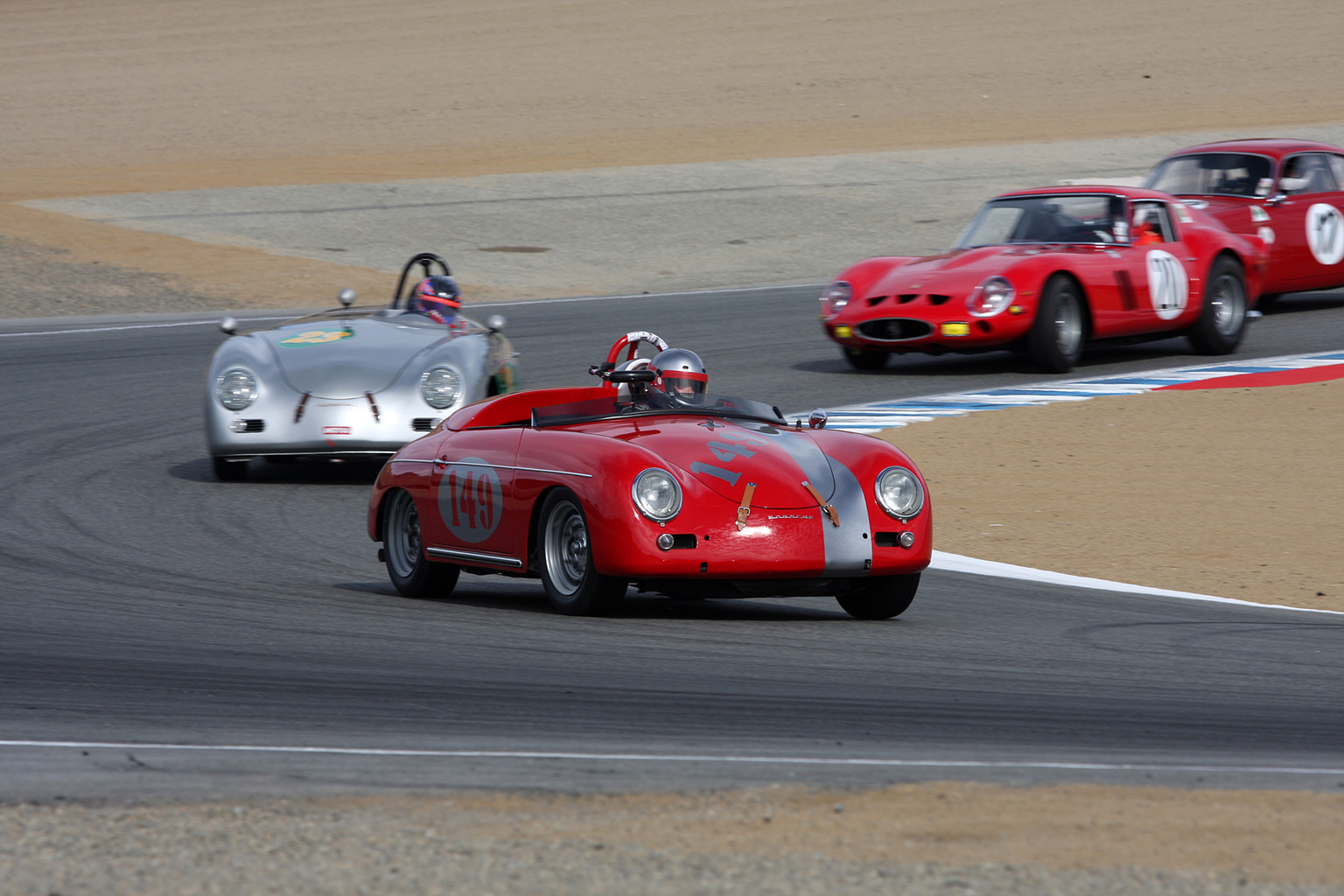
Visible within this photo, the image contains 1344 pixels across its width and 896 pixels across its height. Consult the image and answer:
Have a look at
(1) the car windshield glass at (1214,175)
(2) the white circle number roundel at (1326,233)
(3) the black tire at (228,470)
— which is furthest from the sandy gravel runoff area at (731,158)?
(1) the car windshield glass at (1214,175)

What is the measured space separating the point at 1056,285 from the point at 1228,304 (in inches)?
86.6

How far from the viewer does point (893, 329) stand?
1458cm

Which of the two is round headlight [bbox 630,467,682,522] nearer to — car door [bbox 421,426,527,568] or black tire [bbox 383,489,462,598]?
car door [bbox 421,426,527,568]

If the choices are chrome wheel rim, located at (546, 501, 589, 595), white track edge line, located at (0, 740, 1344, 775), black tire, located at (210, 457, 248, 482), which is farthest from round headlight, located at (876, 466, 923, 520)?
black tire, located at (210, 457, 248, 482)

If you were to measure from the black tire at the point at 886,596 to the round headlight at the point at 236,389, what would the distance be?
16.0 feet

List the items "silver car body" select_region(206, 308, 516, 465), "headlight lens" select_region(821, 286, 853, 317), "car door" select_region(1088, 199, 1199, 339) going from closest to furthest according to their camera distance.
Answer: "silver car body" select_region(206, 308, 516, 465) → "car door" select_region(1088, 199, 1199, 339) → "headlight lens" select_region(821, 286, 853, 317)

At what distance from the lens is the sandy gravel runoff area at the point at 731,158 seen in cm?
391

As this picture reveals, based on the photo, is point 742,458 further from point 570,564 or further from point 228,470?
point 228,470

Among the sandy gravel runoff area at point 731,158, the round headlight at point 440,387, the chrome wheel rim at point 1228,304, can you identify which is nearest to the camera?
the sandy gravel runoff area at point 731,158

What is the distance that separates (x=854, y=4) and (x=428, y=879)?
58475 millimetres

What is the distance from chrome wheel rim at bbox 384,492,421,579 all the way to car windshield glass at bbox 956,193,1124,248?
818cm

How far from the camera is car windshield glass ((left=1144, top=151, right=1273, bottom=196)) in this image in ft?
59.1

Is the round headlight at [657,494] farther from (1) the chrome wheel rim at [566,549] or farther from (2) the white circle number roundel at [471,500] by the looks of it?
(2) the white circle number roundel at [471,500]

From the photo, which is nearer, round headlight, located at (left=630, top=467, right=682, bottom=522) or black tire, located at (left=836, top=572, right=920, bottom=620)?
round headlight, located at (left=630, top=467, right=682, bottom=522)
